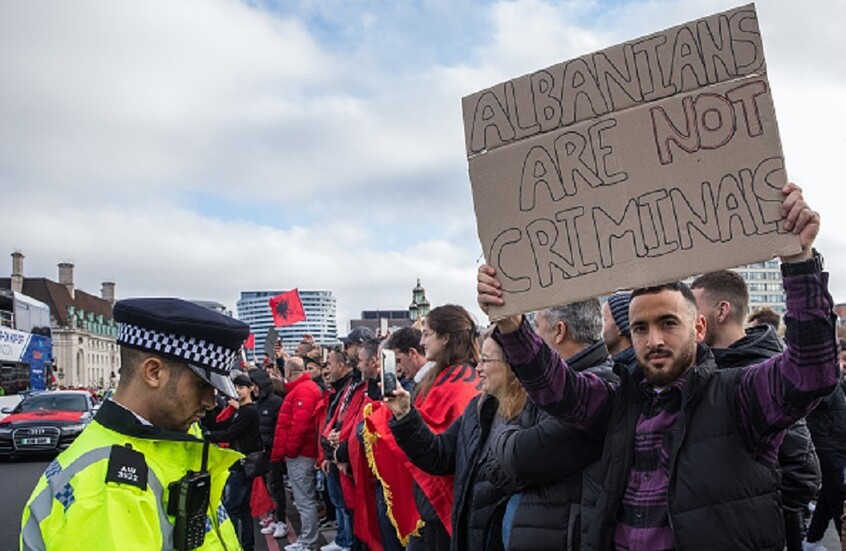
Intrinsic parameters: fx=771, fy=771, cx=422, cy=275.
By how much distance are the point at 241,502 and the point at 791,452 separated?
580 centimetres

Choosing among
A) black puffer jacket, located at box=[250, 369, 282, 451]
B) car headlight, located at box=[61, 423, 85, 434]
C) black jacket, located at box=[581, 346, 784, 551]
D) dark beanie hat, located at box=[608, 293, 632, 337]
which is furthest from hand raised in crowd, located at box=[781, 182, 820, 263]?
car headlight, located at box=[61, 423, 85, 434]

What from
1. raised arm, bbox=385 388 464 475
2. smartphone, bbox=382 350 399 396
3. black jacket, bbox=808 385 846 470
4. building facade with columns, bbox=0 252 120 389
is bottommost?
black jacket, bbox=808 385 846 470

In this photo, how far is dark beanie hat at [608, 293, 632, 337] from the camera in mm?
4129

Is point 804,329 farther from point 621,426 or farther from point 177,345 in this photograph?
point 177,345

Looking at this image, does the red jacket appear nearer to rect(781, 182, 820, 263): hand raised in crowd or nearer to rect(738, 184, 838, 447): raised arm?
rect(738, 184, 838, 447): raised arm

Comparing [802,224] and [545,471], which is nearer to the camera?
[802,224]

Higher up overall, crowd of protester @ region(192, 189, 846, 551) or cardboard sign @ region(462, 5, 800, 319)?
cardboard sign @ region(462, 5, 800, 319)

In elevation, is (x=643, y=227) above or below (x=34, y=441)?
above

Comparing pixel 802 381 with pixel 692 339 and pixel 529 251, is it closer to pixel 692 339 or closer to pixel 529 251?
pixel 692 339

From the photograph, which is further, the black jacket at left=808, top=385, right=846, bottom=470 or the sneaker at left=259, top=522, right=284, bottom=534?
the sneaker at left=259, top=522, right=284, bottom=534

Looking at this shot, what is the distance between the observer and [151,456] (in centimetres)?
222

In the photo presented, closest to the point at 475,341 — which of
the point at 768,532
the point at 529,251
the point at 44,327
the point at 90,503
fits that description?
the point at 529,251

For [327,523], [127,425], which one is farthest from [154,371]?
[327,523]

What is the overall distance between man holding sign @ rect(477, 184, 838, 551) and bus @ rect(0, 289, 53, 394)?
23.7 meters
